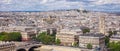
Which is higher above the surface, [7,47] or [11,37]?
[7,47]

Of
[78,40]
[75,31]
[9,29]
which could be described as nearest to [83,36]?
[78,40]

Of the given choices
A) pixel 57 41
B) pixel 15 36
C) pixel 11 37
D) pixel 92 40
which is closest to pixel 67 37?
pixel 57 41

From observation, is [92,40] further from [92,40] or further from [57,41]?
[57,41]

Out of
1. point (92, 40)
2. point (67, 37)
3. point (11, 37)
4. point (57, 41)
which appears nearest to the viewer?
point (92, 40)

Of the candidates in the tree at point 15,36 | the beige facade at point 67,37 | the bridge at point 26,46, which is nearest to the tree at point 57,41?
the beige facade at point 67,37

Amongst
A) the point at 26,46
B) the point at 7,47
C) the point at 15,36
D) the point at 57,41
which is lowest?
the point at 57,41

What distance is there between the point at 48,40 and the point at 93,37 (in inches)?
206

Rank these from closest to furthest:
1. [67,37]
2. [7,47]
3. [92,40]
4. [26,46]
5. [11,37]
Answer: [7,47] < [26,46] < [92,40] < [11,37] < [67,37]

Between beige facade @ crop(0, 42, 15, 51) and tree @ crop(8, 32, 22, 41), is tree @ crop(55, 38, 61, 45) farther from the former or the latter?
beige facade @ crop(0, 42, 15, 51)

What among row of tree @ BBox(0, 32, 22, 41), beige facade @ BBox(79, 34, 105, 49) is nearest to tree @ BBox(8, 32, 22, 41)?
row of tree @ BBox(0, 32, 22, 41)

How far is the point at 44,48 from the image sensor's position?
30.2 meters

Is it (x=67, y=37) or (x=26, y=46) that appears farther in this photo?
(x=67, y=37)

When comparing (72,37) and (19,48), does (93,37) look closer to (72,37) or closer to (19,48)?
(72,37)

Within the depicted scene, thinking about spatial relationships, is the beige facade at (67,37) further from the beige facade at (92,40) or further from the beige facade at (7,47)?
the beige facade at (7,47)
